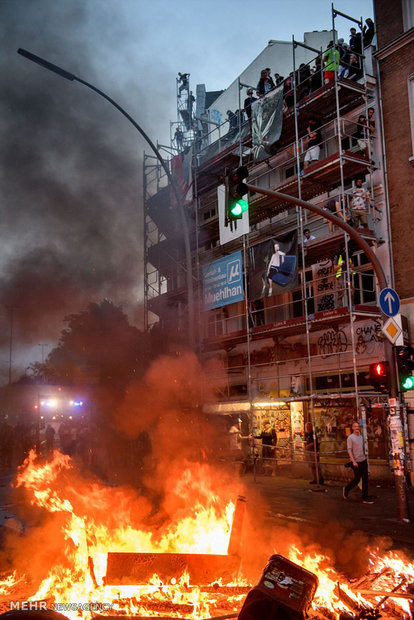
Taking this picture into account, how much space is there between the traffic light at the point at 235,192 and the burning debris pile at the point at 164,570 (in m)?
4.20

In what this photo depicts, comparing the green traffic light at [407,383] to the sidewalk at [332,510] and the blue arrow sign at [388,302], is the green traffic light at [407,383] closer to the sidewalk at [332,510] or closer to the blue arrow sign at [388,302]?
the blue arrow sign at [388,302]

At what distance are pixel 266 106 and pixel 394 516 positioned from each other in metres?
13.1

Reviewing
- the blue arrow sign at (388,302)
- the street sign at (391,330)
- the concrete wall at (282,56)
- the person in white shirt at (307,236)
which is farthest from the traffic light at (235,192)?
the concrete wall at (282,56)

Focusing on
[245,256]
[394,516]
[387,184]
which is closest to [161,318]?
[245,256]

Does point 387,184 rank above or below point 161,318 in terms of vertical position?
above

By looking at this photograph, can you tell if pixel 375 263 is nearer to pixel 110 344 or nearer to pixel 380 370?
pixel 380 370

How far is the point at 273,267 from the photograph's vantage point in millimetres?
16422

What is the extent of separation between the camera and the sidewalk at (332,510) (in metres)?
8.40

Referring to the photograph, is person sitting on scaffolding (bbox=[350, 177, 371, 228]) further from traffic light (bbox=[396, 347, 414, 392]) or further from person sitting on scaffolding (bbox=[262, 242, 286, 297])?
traffic light (bbox=[396, 347, 414, 392])

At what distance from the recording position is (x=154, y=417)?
53.7 feet

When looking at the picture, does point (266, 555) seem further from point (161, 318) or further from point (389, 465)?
point (161, 318)

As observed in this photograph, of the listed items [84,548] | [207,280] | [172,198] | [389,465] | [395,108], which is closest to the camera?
→ [84,548]

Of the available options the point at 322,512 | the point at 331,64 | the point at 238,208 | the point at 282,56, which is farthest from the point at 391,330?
Result: the point at 282,56

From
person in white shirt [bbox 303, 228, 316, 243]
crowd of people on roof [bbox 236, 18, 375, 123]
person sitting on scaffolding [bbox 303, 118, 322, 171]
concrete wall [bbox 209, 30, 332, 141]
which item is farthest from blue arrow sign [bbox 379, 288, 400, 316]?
concrete wall [bbox 209, 30, 332, 141]
